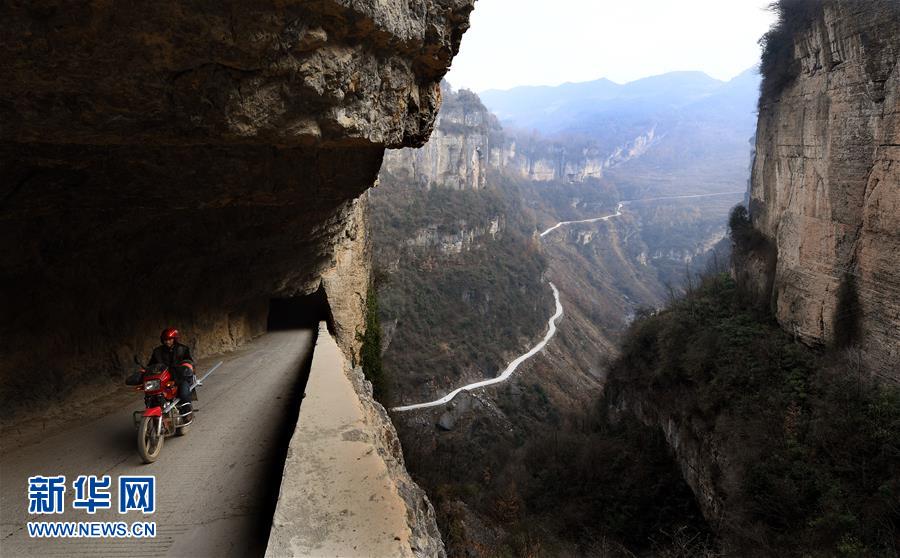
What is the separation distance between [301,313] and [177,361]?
1015 cm

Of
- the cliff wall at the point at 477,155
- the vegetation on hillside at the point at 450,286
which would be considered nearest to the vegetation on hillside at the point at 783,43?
the vegetation on hillside at the point at 450,286

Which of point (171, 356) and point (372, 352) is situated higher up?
point (171, 356)

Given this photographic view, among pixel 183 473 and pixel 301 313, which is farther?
pixel 301 313

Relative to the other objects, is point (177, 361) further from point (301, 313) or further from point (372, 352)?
point (301, 313)

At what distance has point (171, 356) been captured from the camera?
460cm

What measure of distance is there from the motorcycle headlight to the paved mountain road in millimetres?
584

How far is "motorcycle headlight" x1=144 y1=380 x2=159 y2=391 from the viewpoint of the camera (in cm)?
413

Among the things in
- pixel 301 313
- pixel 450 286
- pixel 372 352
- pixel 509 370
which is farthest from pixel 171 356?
pixel 450 286

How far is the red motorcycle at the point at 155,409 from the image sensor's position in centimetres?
400

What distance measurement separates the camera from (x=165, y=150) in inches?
142

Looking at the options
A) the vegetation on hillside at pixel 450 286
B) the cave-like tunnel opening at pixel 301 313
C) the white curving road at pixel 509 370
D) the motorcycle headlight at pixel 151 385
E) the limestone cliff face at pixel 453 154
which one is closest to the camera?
the motorcycle headlight at pixel 151 385

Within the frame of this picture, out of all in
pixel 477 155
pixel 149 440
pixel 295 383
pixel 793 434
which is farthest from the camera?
pixel 477 155

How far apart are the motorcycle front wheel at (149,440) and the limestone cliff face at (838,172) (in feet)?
50.7

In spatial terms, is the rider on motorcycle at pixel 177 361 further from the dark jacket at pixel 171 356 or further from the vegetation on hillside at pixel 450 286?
the vegetation on hillside at pixel 450 286
